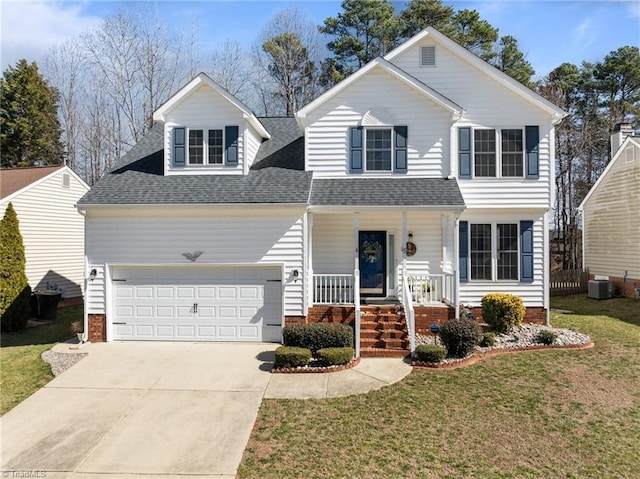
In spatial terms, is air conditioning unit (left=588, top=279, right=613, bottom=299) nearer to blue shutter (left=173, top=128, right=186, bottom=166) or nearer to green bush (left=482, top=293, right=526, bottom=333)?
green bush (left=482, top=293, right=526, bottom=333)

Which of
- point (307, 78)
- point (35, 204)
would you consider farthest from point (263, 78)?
point (35, 204)

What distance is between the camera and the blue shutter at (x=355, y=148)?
1302 cm

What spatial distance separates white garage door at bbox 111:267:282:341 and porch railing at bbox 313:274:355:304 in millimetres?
1224

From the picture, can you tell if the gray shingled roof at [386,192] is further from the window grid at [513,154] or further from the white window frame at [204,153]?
the white window frame at [204,153]

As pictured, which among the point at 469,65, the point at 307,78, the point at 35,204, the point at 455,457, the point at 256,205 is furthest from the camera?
the point at 307,78

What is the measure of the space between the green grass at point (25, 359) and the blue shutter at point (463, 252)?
1157 centimetres

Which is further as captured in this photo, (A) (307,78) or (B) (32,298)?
(A) (307,78)

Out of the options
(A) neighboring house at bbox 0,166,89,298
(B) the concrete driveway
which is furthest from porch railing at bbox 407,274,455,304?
(A) neighboring house at bbox 0,166,89,298

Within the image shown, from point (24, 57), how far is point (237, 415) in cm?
3656

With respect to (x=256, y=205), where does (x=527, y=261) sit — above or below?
below

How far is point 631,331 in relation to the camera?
1301 centimetres

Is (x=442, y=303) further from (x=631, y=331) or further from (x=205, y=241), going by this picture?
(x=205, y=241)

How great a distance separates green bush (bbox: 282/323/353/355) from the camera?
1038 centimetres

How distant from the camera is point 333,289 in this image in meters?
13.3
